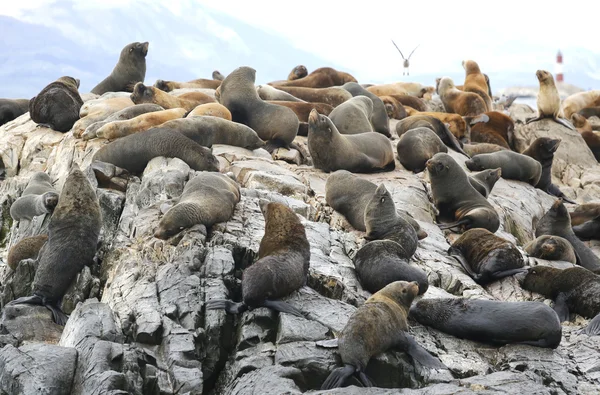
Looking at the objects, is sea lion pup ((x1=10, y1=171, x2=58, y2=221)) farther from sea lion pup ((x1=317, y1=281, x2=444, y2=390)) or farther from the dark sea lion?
sea lion pup ((x1=317, y1=281, x2=444, y2=390))

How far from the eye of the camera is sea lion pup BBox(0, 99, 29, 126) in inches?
711

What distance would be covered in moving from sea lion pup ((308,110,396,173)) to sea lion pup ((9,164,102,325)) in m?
4.12

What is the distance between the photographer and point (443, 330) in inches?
301

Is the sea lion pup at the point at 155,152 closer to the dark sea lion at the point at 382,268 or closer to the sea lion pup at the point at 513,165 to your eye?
the dark sea lion at the point at 382,268

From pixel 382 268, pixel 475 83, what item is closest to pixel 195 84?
pixel 475 83

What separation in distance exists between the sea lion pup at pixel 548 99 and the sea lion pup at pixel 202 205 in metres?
12.5

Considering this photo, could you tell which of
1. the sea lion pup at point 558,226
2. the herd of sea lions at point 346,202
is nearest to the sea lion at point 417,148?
the herd of sea lions at point 346,202

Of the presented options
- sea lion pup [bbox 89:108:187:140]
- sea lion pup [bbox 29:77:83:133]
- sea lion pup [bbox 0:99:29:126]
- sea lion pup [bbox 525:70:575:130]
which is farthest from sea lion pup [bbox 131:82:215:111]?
sea lion pup [bbox 525:70:575:130]

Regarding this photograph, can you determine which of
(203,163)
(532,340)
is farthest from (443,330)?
(203,163)

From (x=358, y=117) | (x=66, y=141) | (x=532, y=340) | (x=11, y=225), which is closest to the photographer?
(x=532, y=340)

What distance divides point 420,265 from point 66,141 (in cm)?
717

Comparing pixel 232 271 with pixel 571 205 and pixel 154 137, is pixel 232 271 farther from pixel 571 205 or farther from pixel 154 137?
pixel 571 205

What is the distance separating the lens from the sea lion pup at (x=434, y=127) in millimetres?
16391

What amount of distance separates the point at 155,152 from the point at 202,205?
2704mm
